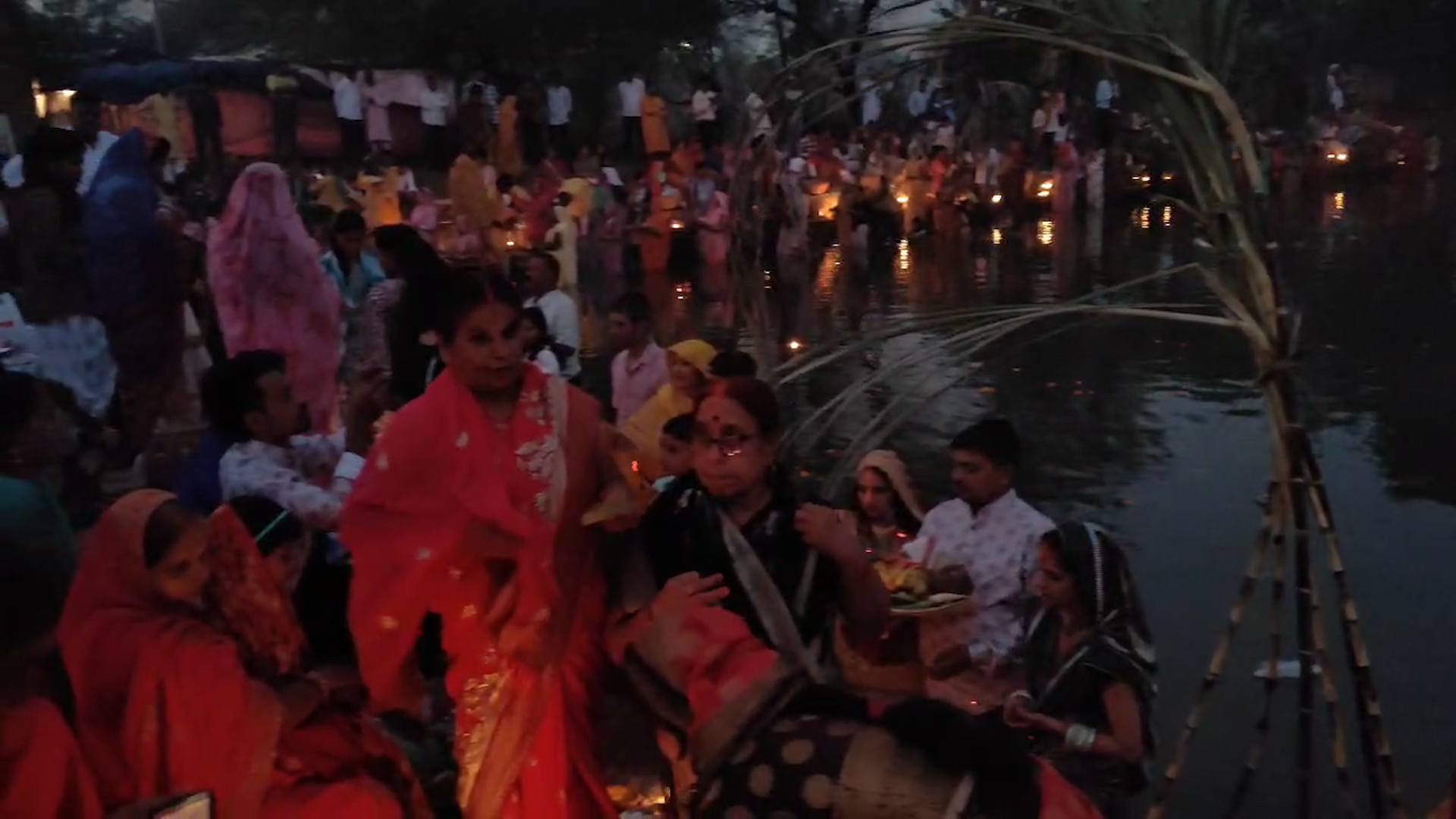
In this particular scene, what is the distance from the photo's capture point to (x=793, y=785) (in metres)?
1.71

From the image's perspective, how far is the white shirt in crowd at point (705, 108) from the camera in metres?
21.0

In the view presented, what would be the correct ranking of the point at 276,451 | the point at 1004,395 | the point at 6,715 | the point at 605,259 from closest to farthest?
the point at 6,715, the point at 276,451, the point at 1004,395, the point at 605,259

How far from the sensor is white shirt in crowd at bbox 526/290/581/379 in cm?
689

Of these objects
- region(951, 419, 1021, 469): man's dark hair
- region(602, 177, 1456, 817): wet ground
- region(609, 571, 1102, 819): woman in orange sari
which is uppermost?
region(951, 419, 1021, 469): man's dark hair

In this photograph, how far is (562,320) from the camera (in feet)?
22.8

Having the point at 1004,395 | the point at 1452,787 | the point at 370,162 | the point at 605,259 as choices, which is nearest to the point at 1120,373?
the point at 1004,395

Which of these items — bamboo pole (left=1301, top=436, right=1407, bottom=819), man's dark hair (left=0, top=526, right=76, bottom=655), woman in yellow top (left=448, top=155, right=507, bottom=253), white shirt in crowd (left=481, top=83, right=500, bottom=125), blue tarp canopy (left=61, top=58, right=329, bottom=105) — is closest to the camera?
man's dark hair (left=0, top=526, right=76, bottom=655)

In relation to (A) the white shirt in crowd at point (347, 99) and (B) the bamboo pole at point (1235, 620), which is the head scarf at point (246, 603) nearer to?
(B) the bamboo pole at point (1235, 620)

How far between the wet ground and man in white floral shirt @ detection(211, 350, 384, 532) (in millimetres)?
1471

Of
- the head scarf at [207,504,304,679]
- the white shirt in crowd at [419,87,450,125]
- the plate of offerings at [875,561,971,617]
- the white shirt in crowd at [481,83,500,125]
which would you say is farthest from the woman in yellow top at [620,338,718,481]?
the white shirt in crowd at [419,87,450,125]

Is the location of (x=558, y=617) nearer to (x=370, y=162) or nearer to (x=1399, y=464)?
(x=1399, y=464)

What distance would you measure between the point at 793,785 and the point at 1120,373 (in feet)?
26.8

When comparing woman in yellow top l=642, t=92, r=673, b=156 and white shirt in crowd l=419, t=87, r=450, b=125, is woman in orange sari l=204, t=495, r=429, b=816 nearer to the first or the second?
white shirt in crowd l=419, t=87, r=450, b=125

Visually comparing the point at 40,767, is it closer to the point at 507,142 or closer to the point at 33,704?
the point at 33,704
